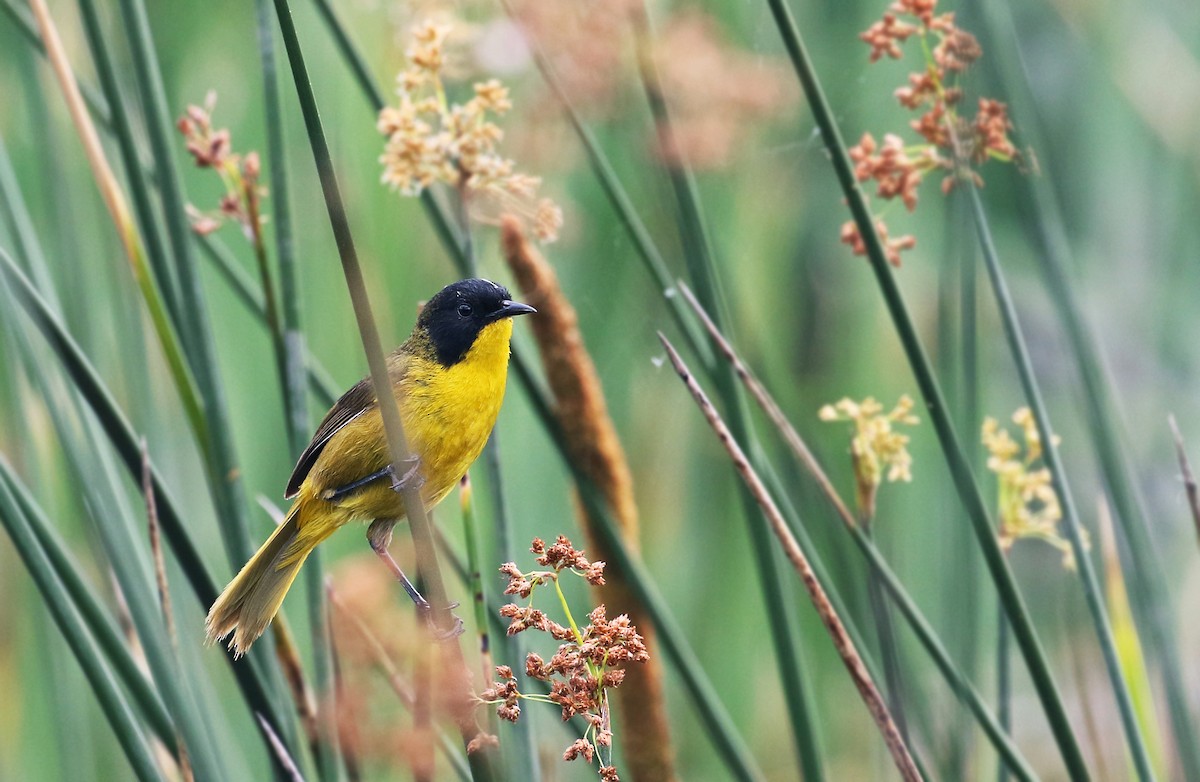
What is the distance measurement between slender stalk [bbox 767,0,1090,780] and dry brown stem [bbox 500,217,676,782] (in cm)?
54

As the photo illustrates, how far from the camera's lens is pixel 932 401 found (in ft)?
5.09

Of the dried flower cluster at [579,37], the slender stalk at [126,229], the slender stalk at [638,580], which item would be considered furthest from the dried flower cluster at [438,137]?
the dried flower cluster at [579,37]

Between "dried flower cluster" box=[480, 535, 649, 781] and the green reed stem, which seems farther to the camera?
the green reed stem

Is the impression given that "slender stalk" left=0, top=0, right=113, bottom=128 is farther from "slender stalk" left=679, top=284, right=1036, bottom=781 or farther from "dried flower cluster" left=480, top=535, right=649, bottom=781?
"dried flower cluster" left=480, top=535, right=649, bottom=781

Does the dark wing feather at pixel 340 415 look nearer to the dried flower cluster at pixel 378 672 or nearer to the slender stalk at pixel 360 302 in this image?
the dried flower cluster at pixel 378 672

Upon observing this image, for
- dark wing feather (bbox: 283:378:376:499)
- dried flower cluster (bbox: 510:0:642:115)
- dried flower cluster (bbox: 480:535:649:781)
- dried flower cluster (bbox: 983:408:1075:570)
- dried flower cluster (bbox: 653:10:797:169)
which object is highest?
dried flower cluster (bbox: 510:0:642:115)

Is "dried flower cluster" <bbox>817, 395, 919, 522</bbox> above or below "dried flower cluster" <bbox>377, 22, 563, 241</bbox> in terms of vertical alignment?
below

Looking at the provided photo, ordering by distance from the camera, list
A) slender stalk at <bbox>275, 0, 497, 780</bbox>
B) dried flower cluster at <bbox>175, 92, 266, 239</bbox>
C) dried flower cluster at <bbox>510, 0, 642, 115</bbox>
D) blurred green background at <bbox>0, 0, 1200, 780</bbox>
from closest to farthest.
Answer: slender stalk at <bbox>275, 0, 497, 780</bbox> → dried flower cluster at <bbox>175, 92, 266, 239</bbox> → dried flower cluster at <bbox>510, 0, 642, 115</bbox> → blurred green background at <bbox>0, 0, 1200, 780</bbox>

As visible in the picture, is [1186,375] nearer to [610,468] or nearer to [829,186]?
[829,186]

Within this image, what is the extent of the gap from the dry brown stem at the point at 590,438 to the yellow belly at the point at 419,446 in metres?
0.11

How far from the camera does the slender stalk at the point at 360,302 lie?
1.12 meters

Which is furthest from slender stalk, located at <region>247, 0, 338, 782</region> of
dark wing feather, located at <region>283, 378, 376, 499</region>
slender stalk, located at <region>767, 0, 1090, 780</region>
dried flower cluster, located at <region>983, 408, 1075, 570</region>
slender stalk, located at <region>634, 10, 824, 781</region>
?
dried flower cluster, located at <region>983, 408, 1075, 570</region>

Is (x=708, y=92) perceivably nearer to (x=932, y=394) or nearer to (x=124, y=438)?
(x=932, y=394)

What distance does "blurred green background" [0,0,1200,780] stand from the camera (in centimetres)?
251
